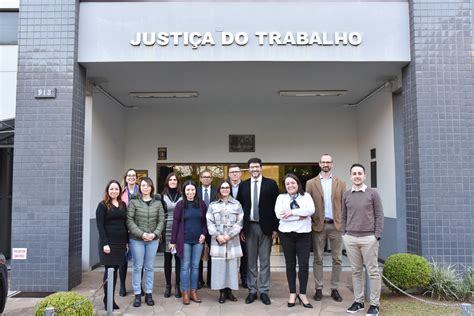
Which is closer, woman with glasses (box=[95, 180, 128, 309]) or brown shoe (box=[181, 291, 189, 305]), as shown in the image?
woman with glasses (box=[95, 180, 128, 309])

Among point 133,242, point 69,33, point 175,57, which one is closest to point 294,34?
point 175,57

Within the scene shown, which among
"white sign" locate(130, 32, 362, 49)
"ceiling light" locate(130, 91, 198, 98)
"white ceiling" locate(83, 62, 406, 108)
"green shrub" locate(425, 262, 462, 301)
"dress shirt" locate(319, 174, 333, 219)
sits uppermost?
"white sign" locate(130, 32, 362, 49)

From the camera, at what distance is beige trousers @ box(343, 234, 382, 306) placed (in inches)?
205

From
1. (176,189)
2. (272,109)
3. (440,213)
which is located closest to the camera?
(176,189)

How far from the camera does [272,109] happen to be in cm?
1049

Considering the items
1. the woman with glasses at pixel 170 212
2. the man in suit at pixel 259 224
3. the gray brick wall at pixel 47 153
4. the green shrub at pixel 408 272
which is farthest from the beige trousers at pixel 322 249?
the gray brick wall at pixel 47 153

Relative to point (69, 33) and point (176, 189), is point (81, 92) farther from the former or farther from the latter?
point (176, 189)

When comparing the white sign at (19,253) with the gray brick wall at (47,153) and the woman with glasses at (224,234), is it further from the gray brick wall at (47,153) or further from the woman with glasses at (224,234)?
the woman with glasses at (224,234)

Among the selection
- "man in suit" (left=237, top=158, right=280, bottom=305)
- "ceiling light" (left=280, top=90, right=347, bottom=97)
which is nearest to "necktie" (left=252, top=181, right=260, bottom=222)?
"man in suit" (left=237, top=158, right=280, bottom=305)

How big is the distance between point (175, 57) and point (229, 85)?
1855mm

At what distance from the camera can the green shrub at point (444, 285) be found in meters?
5.79

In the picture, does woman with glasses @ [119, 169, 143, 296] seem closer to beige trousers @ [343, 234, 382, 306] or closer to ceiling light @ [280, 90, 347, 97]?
beige trousers @ [343, 234, 382, 306]

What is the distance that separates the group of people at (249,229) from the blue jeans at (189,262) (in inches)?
0.5

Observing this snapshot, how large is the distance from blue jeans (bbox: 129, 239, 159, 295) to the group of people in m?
0.01
